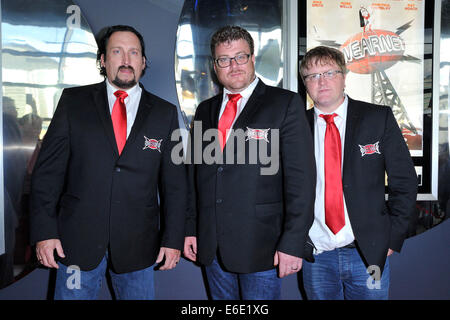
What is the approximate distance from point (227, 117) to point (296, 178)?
1.36ft

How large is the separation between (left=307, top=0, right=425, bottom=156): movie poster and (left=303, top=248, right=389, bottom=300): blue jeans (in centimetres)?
106

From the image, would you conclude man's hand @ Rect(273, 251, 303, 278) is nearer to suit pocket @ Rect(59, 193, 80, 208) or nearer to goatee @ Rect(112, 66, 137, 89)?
suit pocket @ Rect(59, 193, 80, 208)

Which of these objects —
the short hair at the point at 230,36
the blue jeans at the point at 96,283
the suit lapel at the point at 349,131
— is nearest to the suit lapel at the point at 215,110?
the short hair at the point at 230,36

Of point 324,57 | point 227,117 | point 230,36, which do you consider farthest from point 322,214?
point 230,36

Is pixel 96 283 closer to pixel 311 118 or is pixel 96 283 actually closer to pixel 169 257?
pixel 169 257

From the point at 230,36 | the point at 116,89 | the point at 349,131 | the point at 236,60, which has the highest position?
the point at 230,36

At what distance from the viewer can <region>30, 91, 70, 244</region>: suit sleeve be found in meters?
1.46

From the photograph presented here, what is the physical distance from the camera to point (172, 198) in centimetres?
161

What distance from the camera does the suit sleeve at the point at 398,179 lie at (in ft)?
5.08

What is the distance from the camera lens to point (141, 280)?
162 centimetres

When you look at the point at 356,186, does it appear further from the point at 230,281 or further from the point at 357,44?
the point at 357,44

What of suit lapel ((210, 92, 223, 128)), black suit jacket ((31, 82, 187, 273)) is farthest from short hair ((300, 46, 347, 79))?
black suit jacket ((31, 82, 187, 273))

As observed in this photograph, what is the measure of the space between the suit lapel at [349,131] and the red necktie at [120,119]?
99 centimetres

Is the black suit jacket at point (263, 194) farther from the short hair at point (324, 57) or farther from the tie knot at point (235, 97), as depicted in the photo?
the short hair at point (324, 57)
